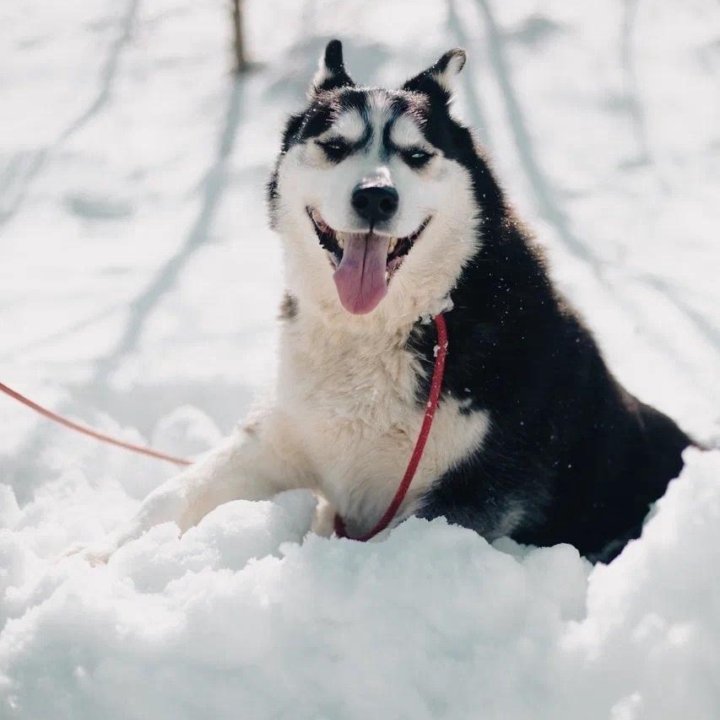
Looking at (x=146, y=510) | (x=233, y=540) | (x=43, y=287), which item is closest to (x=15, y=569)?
(x=146, y=510)

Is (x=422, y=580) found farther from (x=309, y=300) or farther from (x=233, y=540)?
(x=309, y=300)

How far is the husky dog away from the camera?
9.84 feet

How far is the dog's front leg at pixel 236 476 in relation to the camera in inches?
123

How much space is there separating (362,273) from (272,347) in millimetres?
1897

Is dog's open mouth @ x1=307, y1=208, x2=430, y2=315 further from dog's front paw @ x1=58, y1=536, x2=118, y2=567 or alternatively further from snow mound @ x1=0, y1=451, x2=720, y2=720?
dog's front paw @ x1=58, y1=536, x2=118, y2=567

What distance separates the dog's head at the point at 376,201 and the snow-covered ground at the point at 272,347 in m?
0.70

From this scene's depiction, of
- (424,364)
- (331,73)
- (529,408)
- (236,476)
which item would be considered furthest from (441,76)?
(236,476)

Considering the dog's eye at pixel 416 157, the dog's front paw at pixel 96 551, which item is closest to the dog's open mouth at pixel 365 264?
the dog's eye at pixel 416 157

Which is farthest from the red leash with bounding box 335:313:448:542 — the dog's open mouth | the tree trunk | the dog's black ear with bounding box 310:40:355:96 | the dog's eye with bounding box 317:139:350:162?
the tree trunk

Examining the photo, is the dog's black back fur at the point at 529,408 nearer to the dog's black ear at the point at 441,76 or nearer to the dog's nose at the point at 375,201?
the dog's black ear at the point at 441,76

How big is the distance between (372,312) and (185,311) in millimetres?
2400

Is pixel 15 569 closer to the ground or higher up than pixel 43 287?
higher up

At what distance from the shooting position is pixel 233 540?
2727mm

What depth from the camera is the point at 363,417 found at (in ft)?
10.0
